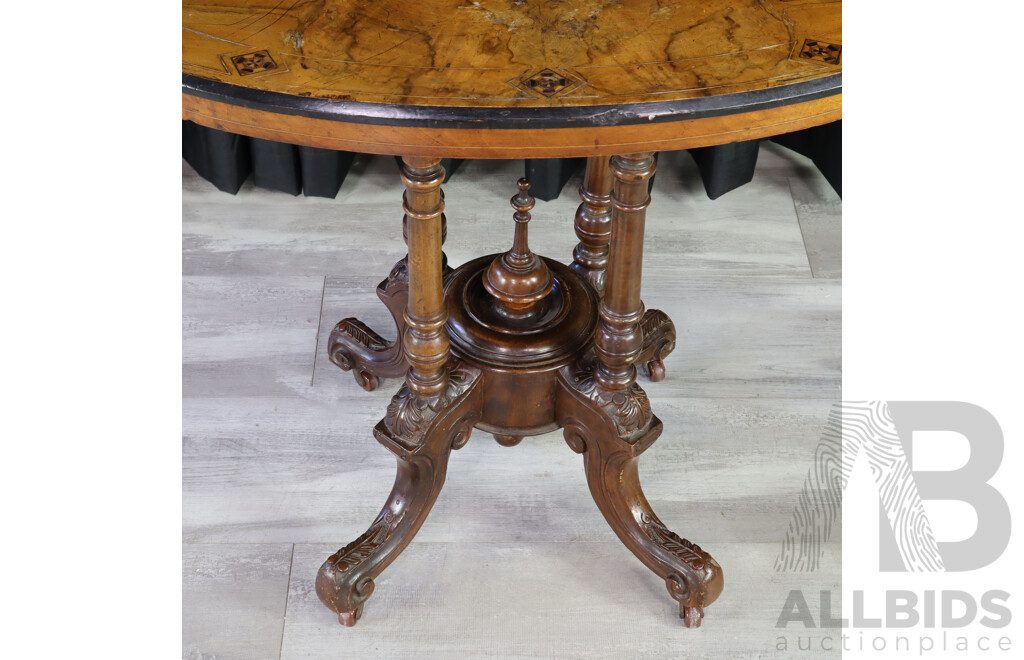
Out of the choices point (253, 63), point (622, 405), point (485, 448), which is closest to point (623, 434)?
point (622, 405)

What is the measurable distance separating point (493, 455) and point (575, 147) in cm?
86

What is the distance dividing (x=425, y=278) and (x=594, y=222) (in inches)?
17.6

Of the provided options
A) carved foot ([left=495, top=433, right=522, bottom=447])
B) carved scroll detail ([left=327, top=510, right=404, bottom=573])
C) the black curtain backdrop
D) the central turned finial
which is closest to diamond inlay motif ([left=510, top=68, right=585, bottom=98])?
the central turned finial

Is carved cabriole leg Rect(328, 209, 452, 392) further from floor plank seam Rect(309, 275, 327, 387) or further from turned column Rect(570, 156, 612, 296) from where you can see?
turned column Rect(570, 156, 612, 296)

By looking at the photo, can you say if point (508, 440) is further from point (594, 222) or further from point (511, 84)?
point (511, 84)

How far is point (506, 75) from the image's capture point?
951 millimetres

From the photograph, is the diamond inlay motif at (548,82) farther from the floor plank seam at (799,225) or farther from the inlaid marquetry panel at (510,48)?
the floor plank seam at (799,225)

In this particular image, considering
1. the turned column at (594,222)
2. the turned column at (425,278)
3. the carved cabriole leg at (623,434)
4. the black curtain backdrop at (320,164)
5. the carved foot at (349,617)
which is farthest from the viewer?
the black curtain backdrop at (320,164)

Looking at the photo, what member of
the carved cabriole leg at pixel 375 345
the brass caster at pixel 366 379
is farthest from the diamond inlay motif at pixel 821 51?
the brass caster at pixel 366 379

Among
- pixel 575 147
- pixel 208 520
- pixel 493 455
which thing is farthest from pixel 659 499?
pixel 575 147

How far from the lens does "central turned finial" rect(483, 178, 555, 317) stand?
1.50 metres

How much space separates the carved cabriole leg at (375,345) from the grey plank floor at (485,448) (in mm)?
52

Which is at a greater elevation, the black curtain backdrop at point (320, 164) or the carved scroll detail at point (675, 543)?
the black curtain backdrop at point (320, 164)

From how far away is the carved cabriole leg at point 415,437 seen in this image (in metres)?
A: 1.35
